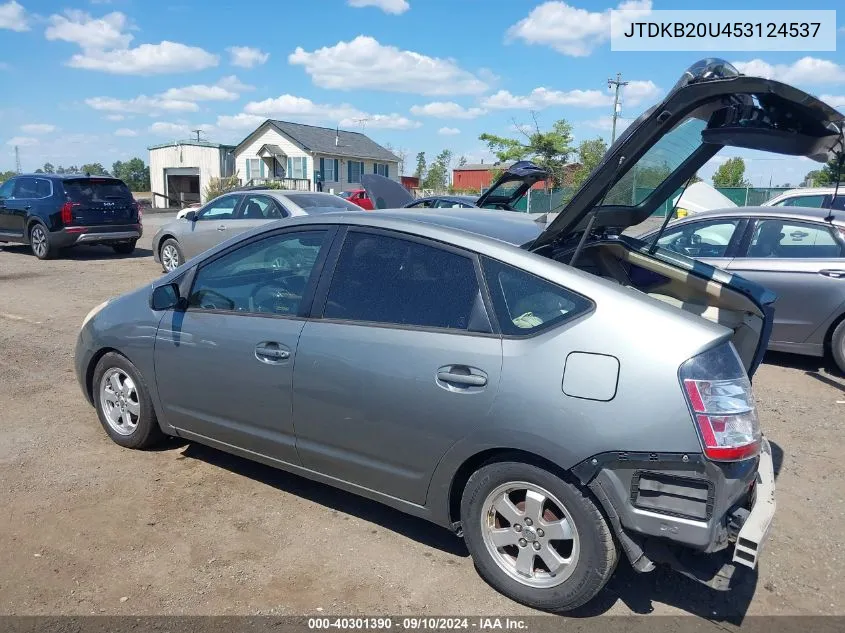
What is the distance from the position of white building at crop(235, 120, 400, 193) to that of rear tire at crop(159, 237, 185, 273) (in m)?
29.2

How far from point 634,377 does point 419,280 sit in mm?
1155

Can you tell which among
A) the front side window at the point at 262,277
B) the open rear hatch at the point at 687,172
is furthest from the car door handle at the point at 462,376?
the front side window at the point at 262,277

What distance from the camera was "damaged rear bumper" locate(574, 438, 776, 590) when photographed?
2.69m

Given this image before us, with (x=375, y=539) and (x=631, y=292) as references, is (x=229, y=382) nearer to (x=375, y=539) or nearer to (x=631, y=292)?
(x=375, y=539)

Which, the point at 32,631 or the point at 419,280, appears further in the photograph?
the point at 419,280

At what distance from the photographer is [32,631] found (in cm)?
290

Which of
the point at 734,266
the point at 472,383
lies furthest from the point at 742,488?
the point at 734,266

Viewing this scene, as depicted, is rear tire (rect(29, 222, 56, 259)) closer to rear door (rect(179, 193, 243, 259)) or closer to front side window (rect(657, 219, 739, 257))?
rear door (rect(179, 193, 243, 259))

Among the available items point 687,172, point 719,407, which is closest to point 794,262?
point 687,172

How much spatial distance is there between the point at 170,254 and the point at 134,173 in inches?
3092

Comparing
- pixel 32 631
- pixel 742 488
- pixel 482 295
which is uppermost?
pixel 482 295

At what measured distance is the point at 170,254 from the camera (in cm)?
1275

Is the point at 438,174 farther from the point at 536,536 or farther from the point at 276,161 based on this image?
the point at 536,536

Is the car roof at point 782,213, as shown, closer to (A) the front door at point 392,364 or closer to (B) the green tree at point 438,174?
(A) the front door at point 392,364
